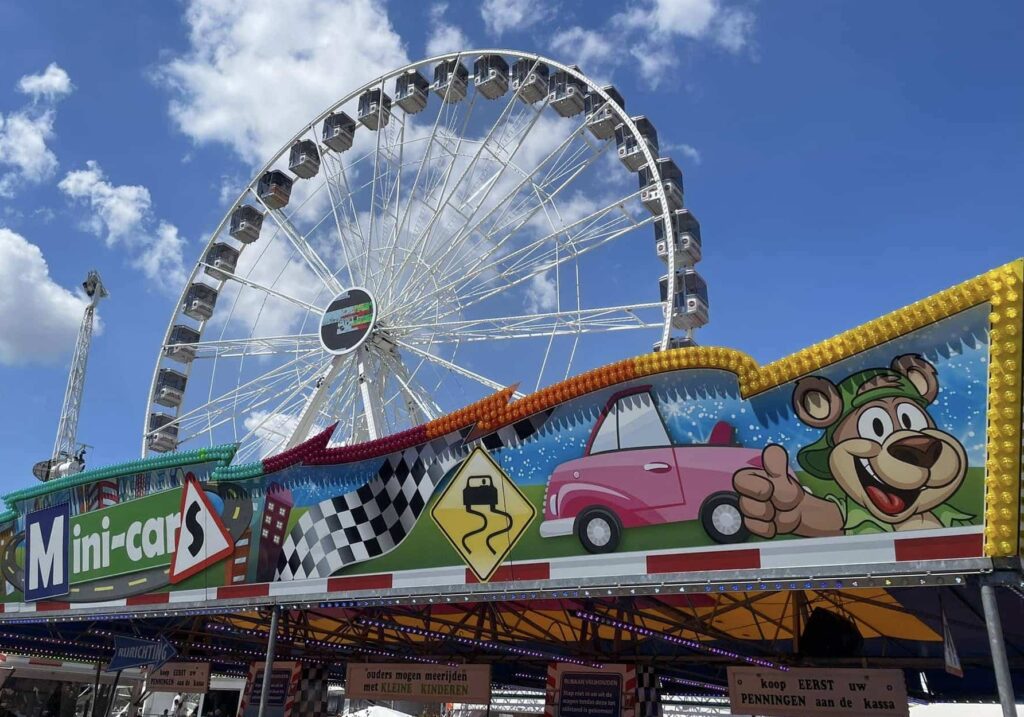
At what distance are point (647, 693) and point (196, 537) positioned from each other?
786 centimetres

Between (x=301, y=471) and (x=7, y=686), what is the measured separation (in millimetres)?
22799

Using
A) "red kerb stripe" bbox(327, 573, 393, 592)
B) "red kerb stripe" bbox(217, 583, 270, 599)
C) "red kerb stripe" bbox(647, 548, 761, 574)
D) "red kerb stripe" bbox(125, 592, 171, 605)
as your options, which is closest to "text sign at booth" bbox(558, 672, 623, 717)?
"red kerb stripe" bbox(327, 573, 393, 592)

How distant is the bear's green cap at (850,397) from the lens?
7.94m

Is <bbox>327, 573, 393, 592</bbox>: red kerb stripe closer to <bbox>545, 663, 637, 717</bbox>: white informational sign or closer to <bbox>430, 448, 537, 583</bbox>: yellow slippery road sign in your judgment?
<bbox>430, 448, 537, 583</bbox>: yellow slippery road sign

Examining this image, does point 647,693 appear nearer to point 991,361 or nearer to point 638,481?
point 638,481

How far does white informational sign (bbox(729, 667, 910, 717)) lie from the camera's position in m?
10.9

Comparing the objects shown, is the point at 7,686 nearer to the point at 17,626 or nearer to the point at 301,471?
the point at 17,626

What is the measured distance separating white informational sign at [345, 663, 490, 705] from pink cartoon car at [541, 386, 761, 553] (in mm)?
5776

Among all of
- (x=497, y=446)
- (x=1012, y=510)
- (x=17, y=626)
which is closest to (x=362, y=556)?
(x=497, y=446)

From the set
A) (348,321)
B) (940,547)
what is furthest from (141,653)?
(940,547)

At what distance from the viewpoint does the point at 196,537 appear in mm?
13766

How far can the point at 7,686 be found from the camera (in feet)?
92.8

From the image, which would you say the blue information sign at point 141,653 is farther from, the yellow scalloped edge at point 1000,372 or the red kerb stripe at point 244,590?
the yellow scalloped edge at point 1000,372

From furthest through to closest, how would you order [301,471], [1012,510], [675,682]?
[675,682], [301,471], [1012,510]
